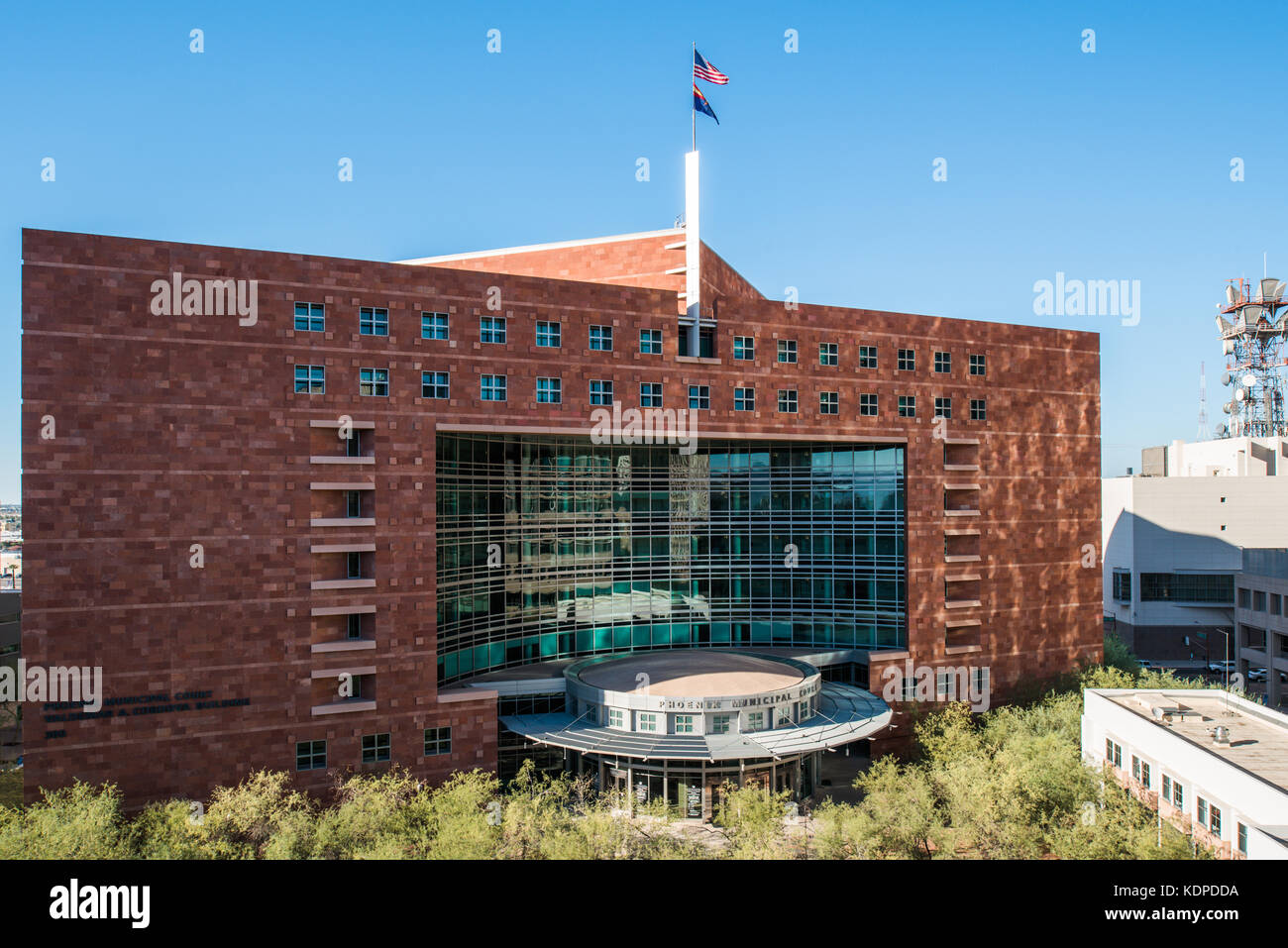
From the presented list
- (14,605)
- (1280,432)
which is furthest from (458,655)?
(1280,432)

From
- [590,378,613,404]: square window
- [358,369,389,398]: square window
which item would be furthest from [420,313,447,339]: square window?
[590,378,613,404]: square window

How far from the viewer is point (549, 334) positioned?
158 ft

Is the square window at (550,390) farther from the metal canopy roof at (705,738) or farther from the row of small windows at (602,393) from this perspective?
the metal canopy roof at (705,738)

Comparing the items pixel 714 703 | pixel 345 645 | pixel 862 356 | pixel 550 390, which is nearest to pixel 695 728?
pixel 714 703

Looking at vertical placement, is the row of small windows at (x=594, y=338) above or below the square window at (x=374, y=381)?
above

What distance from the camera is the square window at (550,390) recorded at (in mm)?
47750

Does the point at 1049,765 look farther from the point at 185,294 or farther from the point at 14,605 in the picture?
the point at 14,605

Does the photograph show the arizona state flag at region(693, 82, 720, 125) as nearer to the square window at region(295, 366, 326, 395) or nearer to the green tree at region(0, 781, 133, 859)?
the square window at region(295, 366, 326, 395)

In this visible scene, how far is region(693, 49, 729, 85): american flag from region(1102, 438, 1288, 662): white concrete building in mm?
Answer: 69835

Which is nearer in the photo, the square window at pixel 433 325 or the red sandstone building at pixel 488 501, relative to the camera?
the red sandstone building at pixel 488 501

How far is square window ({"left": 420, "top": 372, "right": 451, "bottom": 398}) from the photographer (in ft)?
148

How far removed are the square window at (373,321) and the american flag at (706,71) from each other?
2407 cm

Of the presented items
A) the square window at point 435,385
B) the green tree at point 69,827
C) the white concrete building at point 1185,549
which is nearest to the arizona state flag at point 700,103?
the square window at point 435,385

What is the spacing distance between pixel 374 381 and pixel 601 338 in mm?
13398
